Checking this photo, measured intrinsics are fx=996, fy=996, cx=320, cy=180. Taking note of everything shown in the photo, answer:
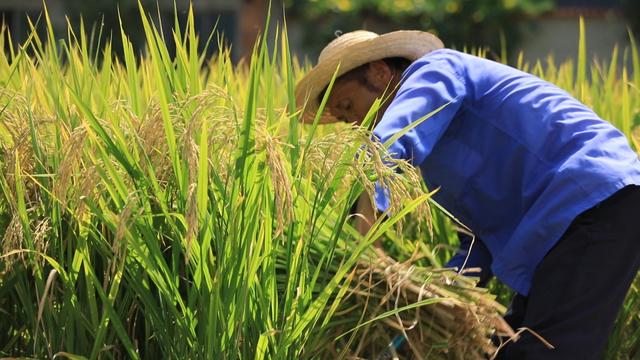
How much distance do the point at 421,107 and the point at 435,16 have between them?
32.5ft

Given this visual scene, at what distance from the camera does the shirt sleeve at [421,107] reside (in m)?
2.08

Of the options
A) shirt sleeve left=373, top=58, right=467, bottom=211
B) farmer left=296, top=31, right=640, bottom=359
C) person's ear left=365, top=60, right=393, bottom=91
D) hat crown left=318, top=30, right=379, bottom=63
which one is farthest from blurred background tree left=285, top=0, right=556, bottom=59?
shirt sleeve left=373, top=58, right=467, bottom=211

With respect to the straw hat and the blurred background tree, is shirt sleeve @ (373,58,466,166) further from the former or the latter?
the blurred background tree

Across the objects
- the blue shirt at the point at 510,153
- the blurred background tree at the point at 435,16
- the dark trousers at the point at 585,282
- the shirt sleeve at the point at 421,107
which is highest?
the shirt sleeve at the point at 421,107

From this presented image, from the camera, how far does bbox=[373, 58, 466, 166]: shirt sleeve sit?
2082mm

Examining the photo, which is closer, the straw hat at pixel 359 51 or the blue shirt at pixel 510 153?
the blue shirt at pixel 510 153

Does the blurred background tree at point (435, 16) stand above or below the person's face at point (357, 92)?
below

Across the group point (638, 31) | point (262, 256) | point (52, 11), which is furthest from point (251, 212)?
point (52, 11)

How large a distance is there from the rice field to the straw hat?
0.55 meters

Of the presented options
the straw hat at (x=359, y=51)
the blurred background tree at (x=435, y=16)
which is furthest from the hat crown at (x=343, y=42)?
the blurred background tree at (x=435, y=16)

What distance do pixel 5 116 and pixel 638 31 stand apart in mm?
10165

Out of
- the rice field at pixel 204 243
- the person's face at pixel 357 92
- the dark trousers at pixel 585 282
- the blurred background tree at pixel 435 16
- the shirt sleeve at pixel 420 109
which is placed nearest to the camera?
the rice field at pixel 204 243

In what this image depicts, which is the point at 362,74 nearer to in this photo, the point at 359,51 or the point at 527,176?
the point at 359,51

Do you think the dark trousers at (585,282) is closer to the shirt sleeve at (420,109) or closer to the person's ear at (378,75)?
the shirt sleeve at (420,109)
